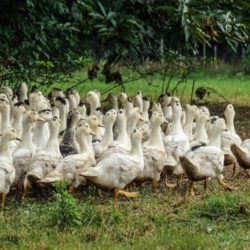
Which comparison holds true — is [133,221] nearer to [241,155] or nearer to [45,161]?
[45,161]

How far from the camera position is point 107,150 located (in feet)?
30.2

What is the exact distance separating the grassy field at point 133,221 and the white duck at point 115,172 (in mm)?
184

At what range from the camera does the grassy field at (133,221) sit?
22.2 ft

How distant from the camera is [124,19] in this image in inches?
419

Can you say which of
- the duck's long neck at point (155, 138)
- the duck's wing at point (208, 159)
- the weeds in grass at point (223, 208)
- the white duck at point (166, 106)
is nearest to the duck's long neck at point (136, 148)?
the duck's wing at point (208, 159)

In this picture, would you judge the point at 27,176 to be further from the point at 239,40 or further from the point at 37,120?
the point at 239,40

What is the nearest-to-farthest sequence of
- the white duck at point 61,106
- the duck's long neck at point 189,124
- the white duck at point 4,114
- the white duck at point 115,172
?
1. the white duck at point 115,172
2. the white duck at point 4,114
3. the duck's long neck at point 189,124
4. the white duck at point 61,106

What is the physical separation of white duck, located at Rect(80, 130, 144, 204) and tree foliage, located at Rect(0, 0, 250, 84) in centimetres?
184

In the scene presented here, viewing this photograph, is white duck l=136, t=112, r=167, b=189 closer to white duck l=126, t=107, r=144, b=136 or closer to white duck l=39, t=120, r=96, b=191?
white duck l=39, t=120, r=96, b=191

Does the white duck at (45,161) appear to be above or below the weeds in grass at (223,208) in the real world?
above

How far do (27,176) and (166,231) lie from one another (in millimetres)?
1802

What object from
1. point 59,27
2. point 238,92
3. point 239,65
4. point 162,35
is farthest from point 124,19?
point 239,65

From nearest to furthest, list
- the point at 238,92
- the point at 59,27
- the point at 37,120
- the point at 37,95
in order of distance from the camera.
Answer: the point at 37,120 → the point at 37,95 → the point at 59,27 → the point at 238,92

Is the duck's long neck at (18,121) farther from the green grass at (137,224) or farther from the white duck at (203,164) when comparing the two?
the white duck at (203,164)
